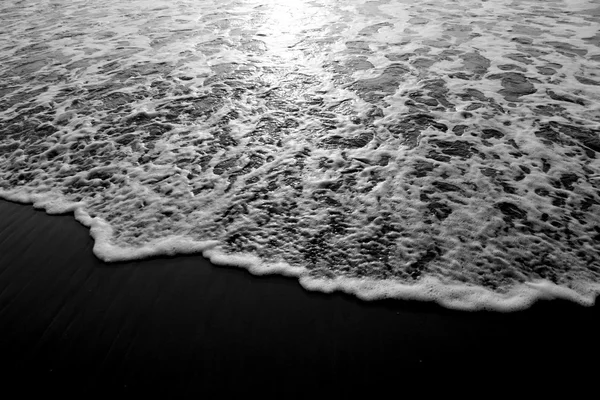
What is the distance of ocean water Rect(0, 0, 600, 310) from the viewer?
2531mm

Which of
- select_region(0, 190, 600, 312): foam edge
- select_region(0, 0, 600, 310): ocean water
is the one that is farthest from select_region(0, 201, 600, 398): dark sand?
select_region(0, 0, 600, 310): ocean water

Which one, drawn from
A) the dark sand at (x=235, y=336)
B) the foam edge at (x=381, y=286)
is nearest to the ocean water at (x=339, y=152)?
the foam edge at (x=381, y=286)

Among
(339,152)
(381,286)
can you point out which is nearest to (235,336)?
(381,286)

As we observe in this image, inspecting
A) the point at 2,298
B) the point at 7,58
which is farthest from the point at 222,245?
the point at 7,58

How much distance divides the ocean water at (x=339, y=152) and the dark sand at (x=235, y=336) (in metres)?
0.17

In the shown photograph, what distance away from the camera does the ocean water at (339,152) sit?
99.7 inches

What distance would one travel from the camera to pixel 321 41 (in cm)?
642

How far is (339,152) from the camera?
358 centimetres

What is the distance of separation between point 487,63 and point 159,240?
518 centimetres

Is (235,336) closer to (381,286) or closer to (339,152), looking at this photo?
(381,286)

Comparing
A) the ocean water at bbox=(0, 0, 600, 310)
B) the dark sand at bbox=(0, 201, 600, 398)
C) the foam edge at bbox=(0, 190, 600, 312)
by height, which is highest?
the ocean water at bbox=(0, 0, 600, 310)

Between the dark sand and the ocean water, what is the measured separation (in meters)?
0.17

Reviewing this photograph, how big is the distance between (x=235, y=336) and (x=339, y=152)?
211cm

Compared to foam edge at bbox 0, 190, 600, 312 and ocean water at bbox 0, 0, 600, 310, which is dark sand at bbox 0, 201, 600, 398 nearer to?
foam edge at bbox 0, 190, 600, 312
